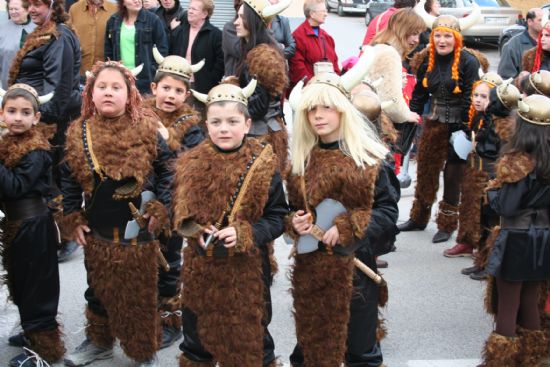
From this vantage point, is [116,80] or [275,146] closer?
[116,80]

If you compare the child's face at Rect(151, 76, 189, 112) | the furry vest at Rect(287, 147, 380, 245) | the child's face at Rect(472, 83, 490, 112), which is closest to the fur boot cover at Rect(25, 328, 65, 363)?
the child's face at Rect(151, 76, 189, 112)

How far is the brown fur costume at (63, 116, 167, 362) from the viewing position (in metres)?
4.25

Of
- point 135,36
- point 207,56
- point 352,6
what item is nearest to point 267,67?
point 135,36

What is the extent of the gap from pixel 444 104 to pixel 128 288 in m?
3.59

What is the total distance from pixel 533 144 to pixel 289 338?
2.05 m

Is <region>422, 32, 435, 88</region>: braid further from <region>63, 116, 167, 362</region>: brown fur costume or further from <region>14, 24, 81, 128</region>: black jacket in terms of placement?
<region>63, 116, 167, 362</region>: brown fur costume

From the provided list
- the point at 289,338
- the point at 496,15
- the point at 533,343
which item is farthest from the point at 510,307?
the point at 496,15

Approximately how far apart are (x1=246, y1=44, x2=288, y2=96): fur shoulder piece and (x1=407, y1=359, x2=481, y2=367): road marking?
2097 millimetres

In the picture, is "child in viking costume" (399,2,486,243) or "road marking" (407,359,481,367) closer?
"road marking" (407,359,481,367)

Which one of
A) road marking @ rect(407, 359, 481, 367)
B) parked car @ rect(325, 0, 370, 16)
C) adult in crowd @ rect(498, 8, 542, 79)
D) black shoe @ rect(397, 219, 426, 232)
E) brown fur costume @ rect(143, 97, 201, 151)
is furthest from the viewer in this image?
parked car @ rect(325, 0, 370, 16)

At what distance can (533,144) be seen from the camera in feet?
13.7

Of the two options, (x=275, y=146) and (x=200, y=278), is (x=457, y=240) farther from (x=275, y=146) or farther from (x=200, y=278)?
(x=200, y=278)

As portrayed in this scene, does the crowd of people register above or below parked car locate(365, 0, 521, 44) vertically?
below

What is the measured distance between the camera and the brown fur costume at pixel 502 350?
14.2 feet
